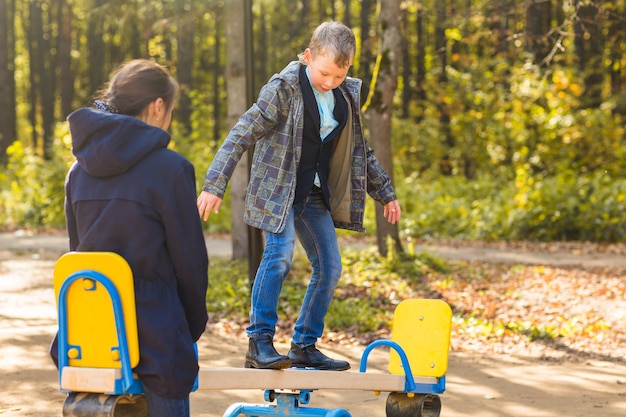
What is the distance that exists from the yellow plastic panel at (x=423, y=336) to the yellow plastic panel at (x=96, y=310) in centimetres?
263

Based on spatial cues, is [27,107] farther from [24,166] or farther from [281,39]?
[24,166]

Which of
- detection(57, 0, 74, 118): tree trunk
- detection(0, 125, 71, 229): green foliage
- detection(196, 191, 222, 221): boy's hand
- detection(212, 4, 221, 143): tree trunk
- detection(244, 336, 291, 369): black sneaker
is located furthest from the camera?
detection(212, 4, 221, 143): tree trunk

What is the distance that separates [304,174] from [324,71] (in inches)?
21.8

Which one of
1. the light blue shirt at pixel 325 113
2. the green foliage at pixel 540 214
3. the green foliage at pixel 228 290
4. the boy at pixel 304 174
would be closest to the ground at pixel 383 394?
the green foliage at pixel 228 290

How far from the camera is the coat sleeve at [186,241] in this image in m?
3.32

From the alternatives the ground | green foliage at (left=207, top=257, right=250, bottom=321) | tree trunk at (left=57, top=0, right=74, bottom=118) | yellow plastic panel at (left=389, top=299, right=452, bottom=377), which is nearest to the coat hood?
yellow plastic panel at (left=389, top=299, right=452, bottom=377)

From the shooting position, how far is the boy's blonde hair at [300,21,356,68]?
15.2ft

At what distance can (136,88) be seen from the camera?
3.48 meters

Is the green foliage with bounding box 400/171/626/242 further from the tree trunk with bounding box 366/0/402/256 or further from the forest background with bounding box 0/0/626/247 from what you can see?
the tree trunk with bounding box 366/0/402/256

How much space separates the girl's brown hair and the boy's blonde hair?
1.32 meters

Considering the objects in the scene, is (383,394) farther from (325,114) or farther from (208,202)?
(208,202)

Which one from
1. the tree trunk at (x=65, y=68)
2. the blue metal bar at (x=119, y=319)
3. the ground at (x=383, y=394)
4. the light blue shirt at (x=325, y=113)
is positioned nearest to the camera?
the blue metal bar at (x=119, y=319)

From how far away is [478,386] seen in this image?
676cm

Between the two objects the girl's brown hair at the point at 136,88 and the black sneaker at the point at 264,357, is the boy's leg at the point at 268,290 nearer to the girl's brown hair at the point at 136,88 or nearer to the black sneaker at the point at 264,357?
the black sneaker at the point at 264,357
